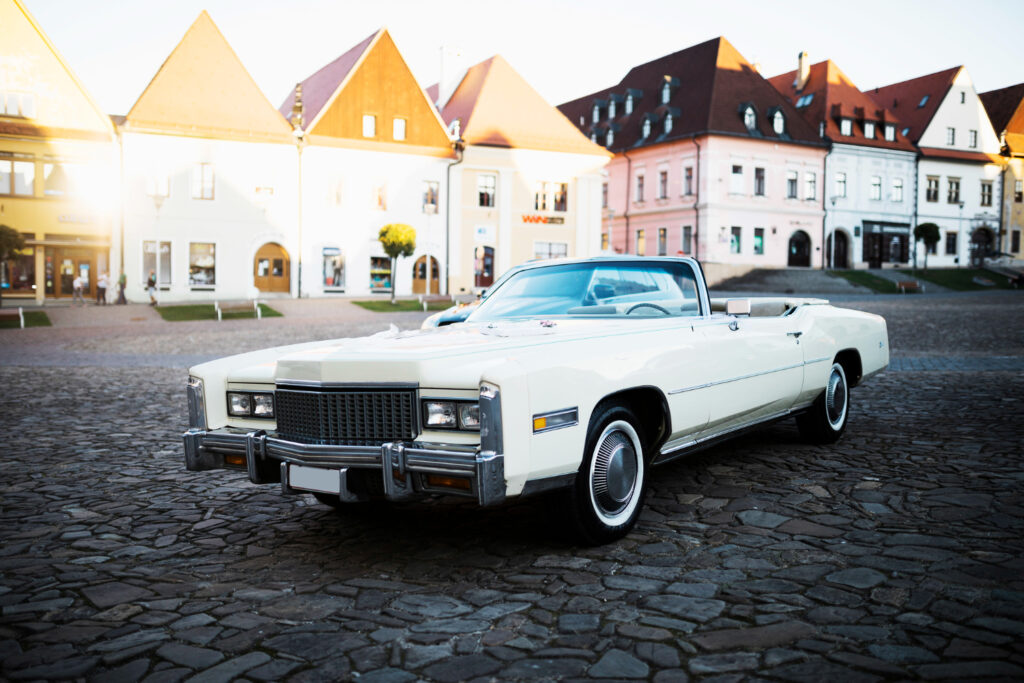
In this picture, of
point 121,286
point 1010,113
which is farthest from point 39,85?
point 1010,113

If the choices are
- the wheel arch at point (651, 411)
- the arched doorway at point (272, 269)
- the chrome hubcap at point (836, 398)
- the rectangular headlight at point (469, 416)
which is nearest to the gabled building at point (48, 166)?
the arched doorway at point (272, 269)

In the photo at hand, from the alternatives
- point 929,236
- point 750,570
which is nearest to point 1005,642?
point 750,570

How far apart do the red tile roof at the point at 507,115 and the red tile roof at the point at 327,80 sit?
5610 mm

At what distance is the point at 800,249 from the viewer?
54.0m

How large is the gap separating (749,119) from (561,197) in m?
14.5

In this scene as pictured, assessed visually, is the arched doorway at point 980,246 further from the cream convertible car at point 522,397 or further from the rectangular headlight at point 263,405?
the rectangular headlight at point 263,405

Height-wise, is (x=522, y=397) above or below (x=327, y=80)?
below

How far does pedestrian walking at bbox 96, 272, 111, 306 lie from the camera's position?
3534 centimetres

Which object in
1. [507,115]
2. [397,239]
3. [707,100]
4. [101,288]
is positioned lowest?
[101,288]

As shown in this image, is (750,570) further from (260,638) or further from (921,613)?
(260,638)

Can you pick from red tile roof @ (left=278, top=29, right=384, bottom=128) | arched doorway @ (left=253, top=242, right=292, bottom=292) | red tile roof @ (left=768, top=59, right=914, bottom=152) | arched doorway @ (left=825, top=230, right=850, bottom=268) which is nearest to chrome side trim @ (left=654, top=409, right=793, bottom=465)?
arched doorway @ (left=253, top=242, right=292, bottom=292)

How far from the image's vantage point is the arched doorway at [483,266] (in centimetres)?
4331

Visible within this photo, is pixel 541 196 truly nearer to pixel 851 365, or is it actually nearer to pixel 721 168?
pixel 721 168

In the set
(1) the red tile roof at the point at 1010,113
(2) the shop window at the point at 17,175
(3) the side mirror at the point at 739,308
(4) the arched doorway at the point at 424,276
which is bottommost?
(3) the side mirror at the point at 739,308
